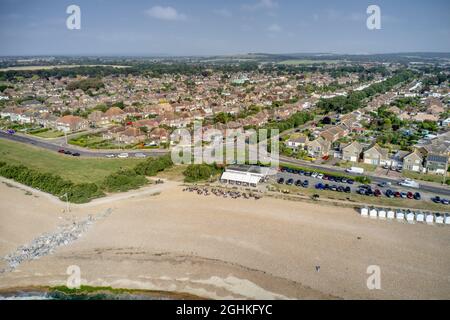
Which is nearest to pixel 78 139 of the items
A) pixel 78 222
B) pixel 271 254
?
pixel 78 222

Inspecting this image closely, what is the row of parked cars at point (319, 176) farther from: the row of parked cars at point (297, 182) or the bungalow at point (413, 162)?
the bungalow at point (413, 162)

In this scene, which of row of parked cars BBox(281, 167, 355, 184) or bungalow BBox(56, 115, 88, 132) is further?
bungalow BBox(56, 115, 88, 132)

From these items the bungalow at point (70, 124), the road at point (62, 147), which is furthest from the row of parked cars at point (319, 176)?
the bungalow at point (70, 124)

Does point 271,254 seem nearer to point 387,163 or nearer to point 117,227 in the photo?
point 117,227

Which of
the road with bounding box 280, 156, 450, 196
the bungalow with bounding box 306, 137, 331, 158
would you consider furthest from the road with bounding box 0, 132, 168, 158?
the bungalow with bounding box 306, 137, 331, 158

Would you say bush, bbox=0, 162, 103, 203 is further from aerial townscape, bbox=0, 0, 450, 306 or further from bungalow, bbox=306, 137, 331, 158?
bungalow, bbox=306, 137, 331, 158

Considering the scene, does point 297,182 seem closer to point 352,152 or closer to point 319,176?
point 319,176

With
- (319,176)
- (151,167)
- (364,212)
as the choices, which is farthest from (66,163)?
(364,212)
